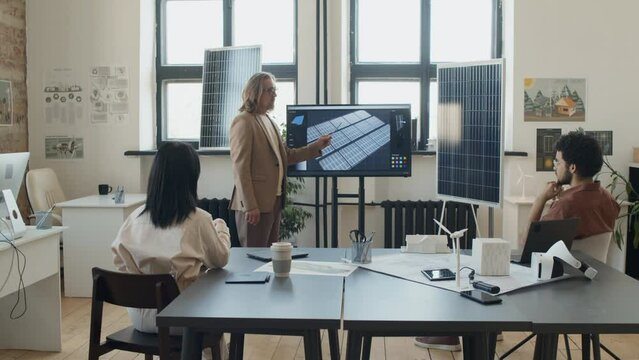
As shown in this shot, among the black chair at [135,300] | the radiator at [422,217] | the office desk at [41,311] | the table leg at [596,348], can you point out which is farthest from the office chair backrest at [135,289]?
the radiator at [422,217]

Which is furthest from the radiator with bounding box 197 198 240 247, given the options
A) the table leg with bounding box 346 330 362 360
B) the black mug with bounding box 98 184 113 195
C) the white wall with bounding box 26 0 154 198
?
the table leg with bounding box 346 330 362 360

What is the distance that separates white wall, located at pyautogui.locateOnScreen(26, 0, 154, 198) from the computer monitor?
8.26 feet

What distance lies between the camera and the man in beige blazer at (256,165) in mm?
4035

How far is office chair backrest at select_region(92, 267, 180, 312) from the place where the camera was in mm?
2262

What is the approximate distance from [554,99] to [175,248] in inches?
152

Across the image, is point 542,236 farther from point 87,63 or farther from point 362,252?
point 87,63

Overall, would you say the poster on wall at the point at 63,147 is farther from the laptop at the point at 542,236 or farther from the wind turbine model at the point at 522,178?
the laptop at the point at 542,236

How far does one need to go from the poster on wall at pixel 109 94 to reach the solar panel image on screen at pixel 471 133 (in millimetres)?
2880

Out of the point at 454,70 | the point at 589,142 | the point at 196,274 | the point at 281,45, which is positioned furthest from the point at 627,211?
the point at 196,274

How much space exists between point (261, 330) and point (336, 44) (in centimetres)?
399

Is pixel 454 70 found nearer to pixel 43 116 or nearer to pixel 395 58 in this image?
pixel 395 58

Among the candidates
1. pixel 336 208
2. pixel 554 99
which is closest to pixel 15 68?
pixel 336 208

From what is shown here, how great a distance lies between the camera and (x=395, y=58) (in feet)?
19.4

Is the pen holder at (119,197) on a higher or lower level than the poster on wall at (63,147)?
lower
